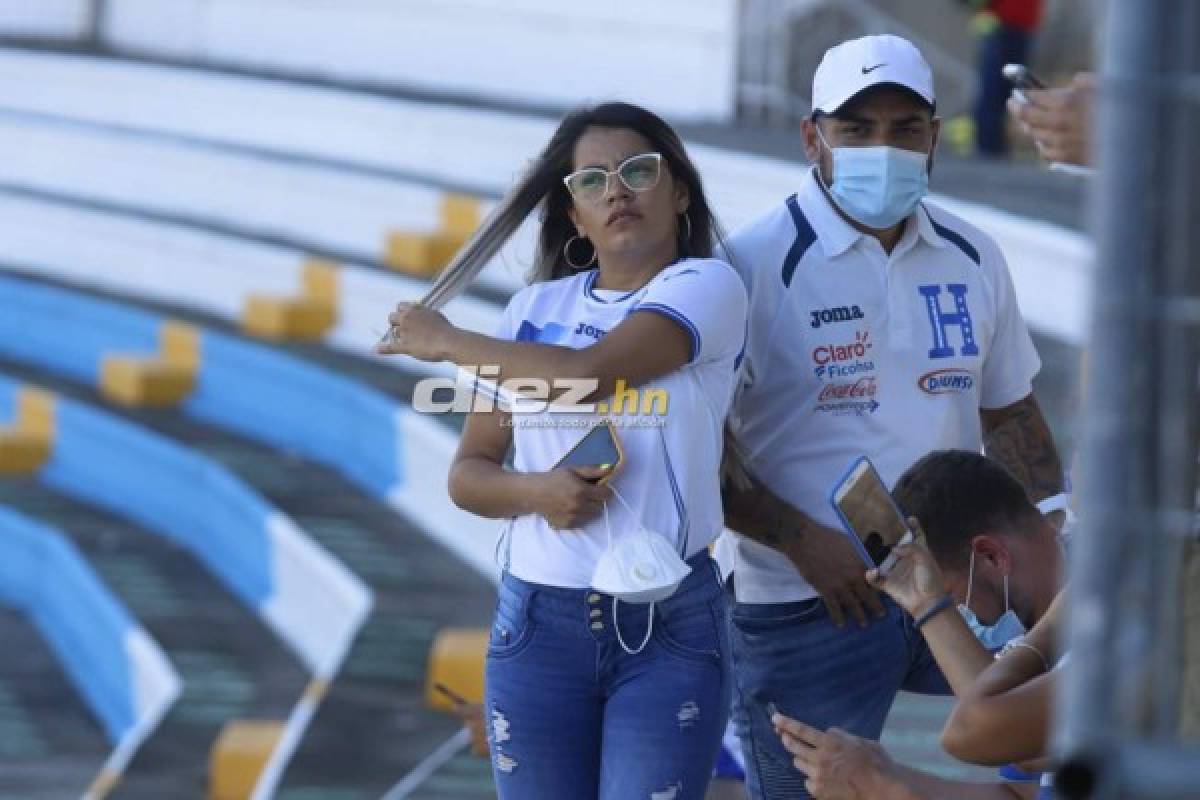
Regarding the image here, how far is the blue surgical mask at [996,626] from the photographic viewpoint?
2.66 meters

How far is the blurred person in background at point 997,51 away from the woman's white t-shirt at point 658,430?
6756mm

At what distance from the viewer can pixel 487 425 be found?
298 centimetres

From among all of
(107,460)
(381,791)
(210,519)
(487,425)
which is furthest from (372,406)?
(487,425)

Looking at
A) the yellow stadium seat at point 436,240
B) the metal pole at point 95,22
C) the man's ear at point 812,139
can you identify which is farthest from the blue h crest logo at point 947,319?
the metal pole at point 95,22

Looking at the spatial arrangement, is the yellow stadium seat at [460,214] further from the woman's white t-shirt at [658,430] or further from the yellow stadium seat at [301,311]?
the woman's white t-shirt at [658,430]

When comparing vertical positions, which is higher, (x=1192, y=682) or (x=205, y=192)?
(x=1192, y=682)

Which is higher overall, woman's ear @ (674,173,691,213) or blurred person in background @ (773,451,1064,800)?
woman's ear @ (674,173,691,213)

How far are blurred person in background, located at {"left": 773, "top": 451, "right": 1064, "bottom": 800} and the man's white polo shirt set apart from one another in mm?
283

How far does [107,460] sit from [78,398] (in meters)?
0.80

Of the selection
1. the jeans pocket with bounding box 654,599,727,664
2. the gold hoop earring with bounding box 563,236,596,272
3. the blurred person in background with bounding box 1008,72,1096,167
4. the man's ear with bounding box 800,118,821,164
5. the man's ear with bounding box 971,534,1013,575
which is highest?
the blurred person in background with bounding box 1008,72,1096,167

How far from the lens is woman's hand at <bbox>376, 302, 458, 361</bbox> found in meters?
2.88

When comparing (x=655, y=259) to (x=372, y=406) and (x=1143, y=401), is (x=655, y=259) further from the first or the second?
(x=372, y=406)

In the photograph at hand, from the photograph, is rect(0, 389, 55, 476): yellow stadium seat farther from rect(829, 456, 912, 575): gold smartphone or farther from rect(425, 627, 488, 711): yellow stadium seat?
rect(829, 456, 912, 575): gold smartphone

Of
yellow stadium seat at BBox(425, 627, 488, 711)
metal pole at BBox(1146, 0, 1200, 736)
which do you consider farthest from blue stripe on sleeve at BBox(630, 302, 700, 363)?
yellow stadium seat at BBox(425, 627, 488, 711)
